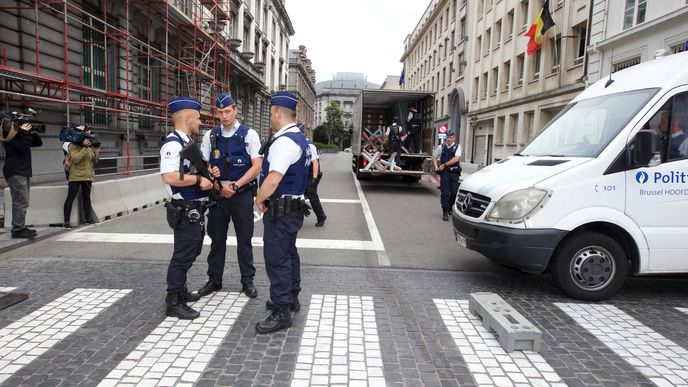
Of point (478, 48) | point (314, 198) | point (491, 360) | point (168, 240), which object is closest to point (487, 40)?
point (478, 48)

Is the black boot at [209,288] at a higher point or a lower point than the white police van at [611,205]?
lower

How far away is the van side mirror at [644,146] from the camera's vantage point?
4.43 m

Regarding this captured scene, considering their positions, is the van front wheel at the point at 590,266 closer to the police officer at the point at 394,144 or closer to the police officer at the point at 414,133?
the police officer at the point at 394,144

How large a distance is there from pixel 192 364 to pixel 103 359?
64 centimetres

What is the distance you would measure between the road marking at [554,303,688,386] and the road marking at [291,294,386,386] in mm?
1893

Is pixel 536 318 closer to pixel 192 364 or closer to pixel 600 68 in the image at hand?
pixel 192 364

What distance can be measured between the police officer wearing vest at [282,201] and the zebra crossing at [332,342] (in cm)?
29

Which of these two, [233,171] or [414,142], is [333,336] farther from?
[414,142]

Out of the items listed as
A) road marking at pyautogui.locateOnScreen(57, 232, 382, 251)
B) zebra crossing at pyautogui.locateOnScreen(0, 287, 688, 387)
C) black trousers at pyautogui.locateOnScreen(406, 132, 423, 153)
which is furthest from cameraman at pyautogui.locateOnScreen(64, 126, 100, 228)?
black trousers at pyautogui.locateOnScreen(406, 132, 423, 153)

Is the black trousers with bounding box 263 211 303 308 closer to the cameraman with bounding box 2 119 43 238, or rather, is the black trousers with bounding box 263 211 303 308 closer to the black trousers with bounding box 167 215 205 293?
the black trousers with bounding box 167 215 205 293

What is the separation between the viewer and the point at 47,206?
26.3ft

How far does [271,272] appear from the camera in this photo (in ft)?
12.9

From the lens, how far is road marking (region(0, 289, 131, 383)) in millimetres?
3330

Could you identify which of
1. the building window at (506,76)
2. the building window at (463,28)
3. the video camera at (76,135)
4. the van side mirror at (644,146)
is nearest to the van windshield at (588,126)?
the van side mirror at (644,146)
